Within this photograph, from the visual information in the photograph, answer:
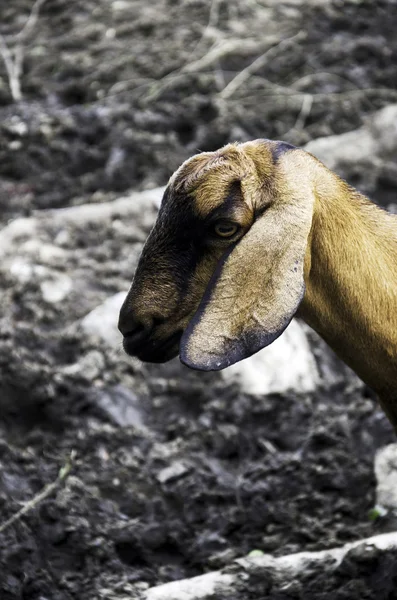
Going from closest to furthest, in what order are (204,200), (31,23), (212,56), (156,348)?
(204,200) → (156,348) → (212,56) → (31,23)

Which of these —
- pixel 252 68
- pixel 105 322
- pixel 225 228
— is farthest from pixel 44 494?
pixel 252 68

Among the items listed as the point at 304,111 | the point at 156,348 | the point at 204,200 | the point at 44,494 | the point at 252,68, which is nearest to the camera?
the point at 204,200

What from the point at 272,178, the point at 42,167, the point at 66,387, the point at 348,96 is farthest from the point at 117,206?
the point at 272,178

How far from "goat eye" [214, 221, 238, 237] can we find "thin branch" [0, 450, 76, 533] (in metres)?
1.68

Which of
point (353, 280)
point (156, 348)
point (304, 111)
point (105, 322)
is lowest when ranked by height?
point (105, 322)

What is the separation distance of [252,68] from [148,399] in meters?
3.22

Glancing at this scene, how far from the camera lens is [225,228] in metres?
3.09

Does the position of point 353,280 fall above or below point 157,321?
above

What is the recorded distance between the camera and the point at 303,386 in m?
4.74

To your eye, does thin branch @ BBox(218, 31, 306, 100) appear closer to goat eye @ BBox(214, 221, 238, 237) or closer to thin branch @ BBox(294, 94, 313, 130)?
thin branch @ BBox(294, 94, 313, 130)

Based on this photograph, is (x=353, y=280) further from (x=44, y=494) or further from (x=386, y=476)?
(x=44, y=494)

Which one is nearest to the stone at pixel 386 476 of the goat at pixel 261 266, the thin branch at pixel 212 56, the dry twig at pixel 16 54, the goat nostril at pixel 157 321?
the goat at pixel 261 266

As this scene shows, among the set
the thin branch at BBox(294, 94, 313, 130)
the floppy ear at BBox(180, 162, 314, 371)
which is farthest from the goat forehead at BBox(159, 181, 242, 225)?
the thin branch at BBox(294, 94, 313, 130)

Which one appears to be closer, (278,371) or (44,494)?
(44,494)
